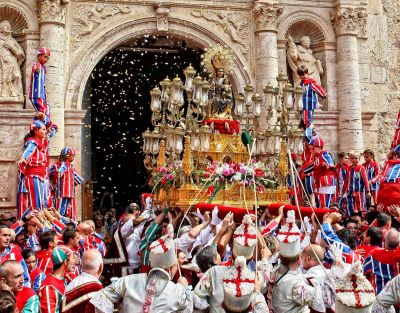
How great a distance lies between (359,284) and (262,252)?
158cm

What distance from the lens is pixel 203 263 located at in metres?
5.74

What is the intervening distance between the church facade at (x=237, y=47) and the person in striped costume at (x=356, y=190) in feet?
8.41

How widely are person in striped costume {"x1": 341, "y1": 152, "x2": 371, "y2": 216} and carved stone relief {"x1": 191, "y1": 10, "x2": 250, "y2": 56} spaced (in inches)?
148

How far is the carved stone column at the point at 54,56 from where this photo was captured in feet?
45.2

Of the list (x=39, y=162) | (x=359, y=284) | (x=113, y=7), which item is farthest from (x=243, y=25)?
(x=359, y=284)

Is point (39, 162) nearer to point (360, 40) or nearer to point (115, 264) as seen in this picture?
point (115, 264)

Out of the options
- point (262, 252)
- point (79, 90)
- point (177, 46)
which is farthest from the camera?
point (177, 46)

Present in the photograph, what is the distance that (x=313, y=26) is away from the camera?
15.9m

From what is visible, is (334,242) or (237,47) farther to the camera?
(237,47)

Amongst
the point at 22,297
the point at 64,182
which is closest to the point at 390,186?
the point at 64,182

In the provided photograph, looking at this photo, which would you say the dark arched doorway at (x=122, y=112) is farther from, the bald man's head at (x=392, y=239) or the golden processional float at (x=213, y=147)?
the bald man's head at (x=392, y=239)

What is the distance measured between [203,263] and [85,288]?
37.1 inches

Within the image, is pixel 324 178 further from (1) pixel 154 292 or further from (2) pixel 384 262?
(1) pixel 154 292

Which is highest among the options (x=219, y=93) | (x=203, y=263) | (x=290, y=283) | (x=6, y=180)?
(x=219, y=93)
